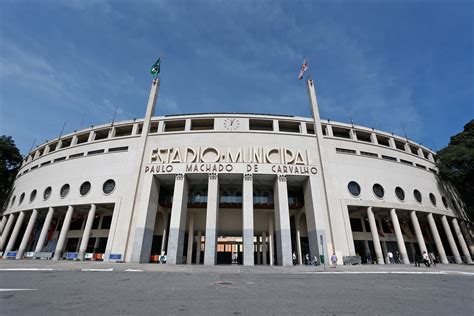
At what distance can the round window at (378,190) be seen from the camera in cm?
3466

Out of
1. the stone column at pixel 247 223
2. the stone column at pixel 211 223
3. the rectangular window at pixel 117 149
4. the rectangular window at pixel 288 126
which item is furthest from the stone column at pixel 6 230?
the rectangular window at pixel 288 126

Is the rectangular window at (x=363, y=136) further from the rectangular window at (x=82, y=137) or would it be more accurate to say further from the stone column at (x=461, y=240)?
the rectangular window at (x=82, y=137)

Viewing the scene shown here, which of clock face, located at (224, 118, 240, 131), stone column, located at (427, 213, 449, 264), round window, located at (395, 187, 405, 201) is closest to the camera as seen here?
stone column, located at (427, 213, 449, 264)

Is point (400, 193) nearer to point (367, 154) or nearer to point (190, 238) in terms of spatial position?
point (367, 154)

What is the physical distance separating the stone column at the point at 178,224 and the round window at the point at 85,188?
1466 centimetres

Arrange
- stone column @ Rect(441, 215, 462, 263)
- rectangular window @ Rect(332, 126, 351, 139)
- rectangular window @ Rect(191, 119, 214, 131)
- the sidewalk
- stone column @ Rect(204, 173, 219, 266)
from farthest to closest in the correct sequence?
rectangular window @ Rect(332, 126, 351, 139), rectangular window @ Rect(191, 119, 214, 131), stone column @ Rect(441, 215, 462, 263), stone column @ Rect(204, 173, 219, 266), the sidewalk

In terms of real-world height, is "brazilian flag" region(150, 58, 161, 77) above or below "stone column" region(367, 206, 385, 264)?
above

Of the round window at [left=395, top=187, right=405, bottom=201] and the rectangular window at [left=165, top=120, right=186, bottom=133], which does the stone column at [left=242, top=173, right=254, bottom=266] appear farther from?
the round window at [left=395, top=187, right=405, bottom=201]

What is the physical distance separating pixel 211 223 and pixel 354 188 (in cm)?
2118

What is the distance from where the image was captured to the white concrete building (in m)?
30.5

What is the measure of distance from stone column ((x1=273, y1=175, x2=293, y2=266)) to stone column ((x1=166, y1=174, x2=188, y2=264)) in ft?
41.2

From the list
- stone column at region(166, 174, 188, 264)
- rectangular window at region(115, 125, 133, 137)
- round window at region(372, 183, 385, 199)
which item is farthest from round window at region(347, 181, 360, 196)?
rectangular window at region(115, 125, 133, 137)

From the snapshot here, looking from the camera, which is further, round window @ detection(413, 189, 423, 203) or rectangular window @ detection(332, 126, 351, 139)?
rectangular window @ detection(332, 126, 351, 139)

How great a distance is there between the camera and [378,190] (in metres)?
35.1
